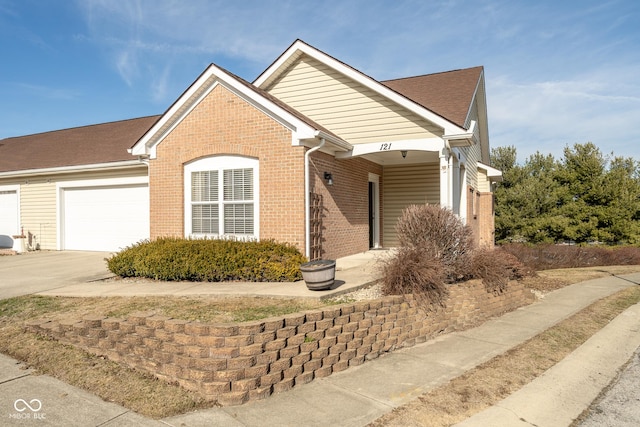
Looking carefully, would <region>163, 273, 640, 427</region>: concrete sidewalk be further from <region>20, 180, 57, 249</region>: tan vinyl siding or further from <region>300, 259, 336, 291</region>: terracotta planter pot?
<region>20, 180, 57, 249</region>: tan vinyl siding

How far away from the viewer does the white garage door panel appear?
54.2 feet

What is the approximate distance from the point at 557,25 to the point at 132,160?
45.1 ft

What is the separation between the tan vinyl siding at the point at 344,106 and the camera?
1051 cm

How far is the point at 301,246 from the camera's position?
30.0 ft

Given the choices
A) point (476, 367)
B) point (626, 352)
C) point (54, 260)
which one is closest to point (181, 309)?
point (476, 367)

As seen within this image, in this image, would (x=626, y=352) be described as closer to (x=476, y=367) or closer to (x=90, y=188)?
(x=476, y=367)

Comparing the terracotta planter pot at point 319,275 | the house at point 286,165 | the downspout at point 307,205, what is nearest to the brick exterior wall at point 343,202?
the house at point 286,165

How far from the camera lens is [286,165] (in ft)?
30.9

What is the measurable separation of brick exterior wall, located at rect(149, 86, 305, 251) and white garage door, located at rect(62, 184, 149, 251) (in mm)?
3156

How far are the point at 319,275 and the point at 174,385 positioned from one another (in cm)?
280

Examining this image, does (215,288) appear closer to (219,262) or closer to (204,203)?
(219,262)

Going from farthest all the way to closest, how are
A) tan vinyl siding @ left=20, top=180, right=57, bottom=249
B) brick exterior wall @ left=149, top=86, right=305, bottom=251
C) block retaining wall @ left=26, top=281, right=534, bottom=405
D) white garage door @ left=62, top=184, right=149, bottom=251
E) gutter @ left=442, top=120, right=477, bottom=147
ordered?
1. tan vinyl siding @ left=20, top=180, right=57, bottom=249
2. white garage door @ left=62, top=184, right=149, bottom=251
3. gutter @ left=442, top=120, right=477, bottom=147
4. brick exterior wall @ left=149, top=86, right=305, bottom=251
5. block retaining wall @ left=26, top=281, right=534, bottom=405

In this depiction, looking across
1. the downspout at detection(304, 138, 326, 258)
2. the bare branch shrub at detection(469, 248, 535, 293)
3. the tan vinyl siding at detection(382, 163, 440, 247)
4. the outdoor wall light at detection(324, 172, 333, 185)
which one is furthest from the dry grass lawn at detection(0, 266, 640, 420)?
the tan vinyl siding at detection(382, 163, 440, 247)

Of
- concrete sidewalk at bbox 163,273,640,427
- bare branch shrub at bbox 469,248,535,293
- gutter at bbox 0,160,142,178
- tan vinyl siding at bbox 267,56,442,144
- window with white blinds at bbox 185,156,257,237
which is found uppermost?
tan vinyl siding at bbox 267,56,442,144
